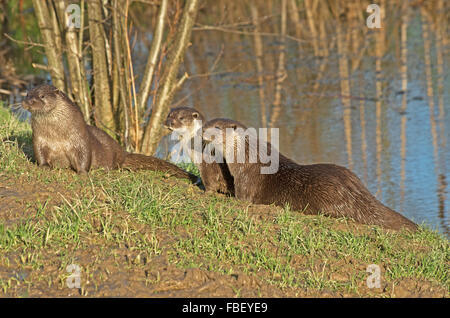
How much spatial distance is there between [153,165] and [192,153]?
42 centimetres

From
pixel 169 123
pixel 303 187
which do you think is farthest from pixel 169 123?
pixel 303 187

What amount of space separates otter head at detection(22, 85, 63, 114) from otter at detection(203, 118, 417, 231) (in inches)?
43.7

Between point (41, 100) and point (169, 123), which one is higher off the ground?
point (41, 100)

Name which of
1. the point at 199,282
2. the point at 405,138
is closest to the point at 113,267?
the point at 199,282

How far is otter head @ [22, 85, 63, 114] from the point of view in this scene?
4.91 m

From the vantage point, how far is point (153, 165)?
5512 millimetres

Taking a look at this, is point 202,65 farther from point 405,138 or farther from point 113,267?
point 113,267

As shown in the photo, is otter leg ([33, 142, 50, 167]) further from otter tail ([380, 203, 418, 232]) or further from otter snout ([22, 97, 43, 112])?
otter tail ([380, 203, 418, 232])

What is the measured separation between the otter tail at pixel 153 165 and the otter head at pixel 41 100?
808 millimetres

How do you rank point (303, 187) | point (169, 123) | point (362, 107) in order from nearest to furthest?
1. point (303, 187)
2. point (169, 123)
3. point (362, 107)

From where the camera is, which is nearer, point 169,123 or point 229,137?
point 229,137

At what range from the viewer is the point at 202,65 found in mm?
11289

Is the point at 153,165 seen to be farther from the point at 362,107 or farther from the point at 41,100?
the point at 362,107

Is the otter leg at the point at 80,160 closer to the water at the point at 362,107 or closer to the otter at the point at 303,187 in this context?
Answer: the otter at the point at 303,187
